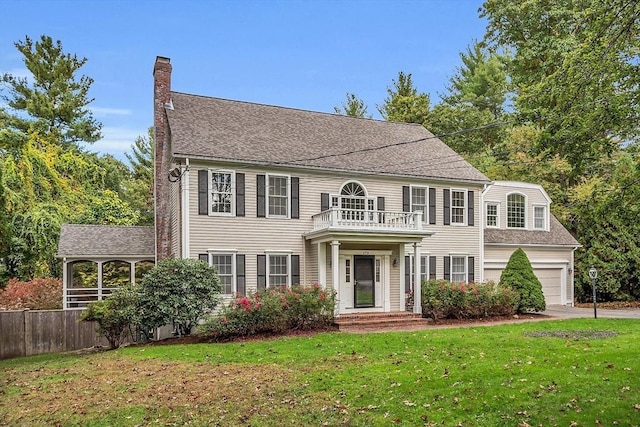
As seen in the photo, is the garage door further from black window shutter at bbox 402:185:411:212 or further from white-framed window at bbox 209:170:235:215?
white-framed window at bbox 209:170:235:215

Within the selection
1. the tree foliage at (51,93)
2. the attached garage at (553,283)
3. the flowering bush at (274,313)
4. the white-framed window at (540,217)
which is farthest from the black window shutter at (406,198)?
the tree foliage at (51,93)

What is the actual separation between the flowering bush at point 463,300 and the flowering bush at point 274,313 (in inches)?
158

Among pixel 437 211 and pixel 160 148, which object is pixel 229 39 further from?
pixel 437 211

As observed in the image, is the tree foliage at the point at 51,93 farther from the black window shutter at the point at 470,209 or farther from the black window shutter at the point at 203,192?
the black window shutter at the point at 470,209

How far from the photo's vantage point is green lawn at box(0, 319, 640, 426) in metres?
6.69

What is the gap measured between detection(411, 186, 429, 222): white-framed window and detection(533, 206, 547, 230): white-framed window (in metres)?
7.28

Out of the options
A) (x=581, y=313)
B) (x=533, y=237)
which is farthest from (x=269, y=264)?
(x=533, y=237)

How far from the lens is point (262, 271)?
17.8m

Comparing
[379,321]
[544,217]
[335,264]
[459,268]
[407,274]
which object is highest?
[544,217]

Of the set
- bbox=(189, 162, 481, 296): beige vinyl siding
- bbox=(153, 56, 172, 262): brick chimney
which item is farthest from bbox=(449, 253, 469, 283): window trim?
bbox=(153, 56, 172, 262): brick chimney

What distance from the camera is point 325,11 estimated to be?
1752 cm

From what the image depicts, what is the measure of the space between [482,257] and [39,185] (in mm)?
21835

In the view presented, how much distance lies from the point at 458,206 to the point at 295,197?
7.32 m

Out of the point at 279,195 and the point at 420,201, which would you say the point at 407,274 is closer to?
the point at 420,201
